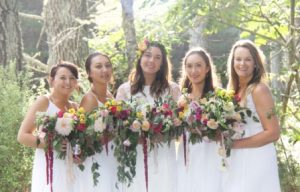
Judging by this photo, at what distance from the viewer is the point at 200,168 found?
4.69 meters

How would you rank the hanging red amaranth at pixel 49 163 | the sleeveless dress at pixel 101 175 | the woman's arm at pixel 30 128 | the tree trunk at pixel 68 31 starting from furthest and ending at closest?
the tree trunk at pixel 68 31, the sleeveless dress at pixel 101 175, the woman's arm at pixel 30 128, the hanging red amaranth at pixel 49 163

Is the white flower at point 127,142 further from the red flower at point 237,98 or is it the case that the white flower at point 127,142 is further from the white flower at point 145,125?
the red flower at point 237,98

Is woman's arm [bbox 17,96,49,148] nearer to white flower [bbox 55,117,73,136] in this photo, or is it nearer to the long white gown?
white flower [bbox 55,117,73,136]

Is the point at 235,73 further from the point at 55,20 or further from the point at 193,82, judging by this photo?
the point at 55,20

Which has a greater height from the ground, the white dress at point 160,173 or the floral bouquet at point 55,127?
the floral bouquet at point 55,127

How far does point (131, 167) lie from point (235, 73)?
1.31m

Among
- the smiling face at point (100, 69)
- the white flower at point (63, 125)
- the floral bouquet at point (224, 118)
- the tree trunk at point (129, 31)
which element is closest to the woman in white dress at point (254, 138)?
the floral bouquet at point (224, 118)

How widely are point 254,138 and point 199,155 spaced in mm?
605

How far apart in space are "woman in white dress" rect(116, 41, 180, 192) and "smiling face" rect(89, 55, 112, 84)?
291 mm

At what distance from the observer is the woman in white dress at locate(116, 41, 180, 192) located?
488cm

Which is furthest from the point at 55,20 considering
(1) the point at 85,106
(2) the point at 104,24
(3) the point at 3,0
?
(1) the point at 85,106

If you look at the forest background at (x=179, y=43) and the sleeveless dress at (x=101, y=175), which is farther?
the forest background at (x=179, y=43)

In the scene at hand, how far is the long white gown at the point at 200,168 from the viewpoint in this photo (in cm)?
463

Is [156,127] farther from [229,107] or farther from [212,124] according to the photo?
[229,107]
